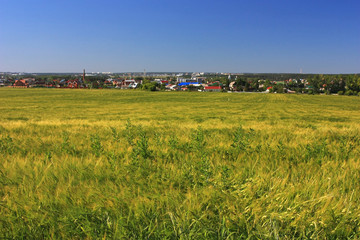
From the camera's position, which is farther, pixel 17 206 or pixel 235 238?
pixel 17 206

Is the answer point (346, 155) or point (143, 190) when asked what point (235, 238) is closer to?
point (143, 190)

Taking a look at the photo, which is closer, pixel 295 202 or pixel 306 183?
pixel 295 202

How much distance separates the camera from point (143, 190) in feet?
7.04

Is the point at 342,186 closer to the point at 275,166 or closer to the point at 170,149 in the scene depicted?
the point at 275,166

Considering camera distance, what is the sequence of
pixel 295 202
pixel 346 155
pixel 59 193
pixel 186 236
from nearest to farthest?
pixel 186 236 → pixel 295 202 → pixel 59 193 → pixel 346 155

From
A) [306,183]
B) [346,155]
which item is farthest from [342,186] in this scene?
[346,155]

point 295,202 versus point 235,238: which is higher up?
point 295,202

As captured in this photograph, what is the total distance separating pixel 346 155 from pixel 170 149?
9.27 feet

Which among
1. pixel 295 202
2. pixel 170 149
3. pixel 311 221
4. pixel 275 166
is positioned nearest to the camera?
pixel 311 221

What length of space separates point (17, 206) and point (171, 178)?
4.67 feet

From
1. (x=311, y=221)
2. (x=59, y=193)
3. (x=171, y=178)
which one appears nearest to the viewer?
(x=311, y=221)

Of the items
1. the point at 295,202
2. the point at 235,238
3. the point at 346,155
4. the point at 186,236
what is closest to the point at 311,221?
the point at 295,202

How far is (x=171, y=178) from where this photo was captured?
7.77 ft

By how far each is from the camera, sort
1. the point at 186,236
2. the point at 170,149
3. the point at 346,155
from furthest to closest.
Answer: the point at 170,149 < the point at 346,155 < the point at 186,236
